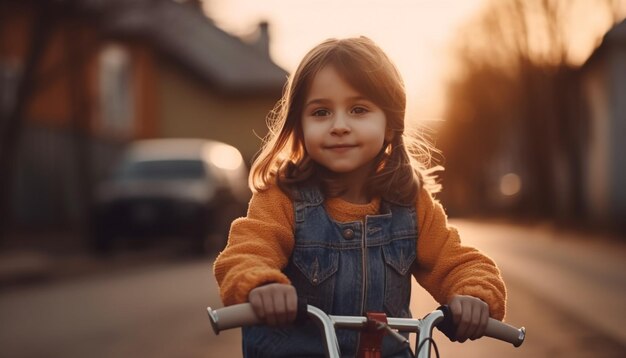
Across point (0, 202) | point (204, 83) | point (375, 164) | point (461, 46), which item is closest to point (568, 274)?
point (0, 202)

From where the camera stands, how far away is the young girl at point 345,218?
10.4 ft

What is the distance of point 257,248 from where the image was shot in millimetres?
3070

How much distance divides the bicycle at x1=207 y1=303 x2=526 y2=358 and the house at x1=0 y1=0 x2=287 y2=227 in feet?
49.5

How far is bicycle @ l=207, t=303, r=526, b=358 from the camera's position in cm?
269

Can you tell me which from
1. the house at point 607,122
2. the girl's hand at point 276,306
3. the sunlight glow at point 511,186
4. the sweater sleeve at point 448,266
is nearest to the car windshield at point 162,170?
the house at point 607,122

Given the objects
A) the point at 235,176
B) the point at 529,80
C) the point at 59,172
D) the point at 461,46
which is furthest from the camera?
the point at 461,46

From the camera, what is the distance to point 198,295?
42.2 ft

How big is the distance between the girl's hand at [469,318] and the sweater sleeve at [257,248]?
16.3 inches

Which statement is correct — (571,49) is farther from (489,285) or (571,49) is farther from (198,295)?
(489,285)

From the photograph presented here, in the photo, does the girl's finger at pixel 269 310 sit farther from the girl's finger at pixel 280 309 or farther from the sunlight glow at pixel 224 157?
the sunlight glow at pixel 224 157

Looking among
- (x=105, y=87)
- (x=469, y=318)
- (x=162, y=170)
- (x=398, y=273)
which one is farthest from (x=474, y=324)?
(x=105, y=87)

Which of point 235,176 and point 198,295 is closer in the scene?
point 198,295

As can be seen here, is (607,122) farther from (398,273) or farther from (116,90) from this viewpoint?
(398,273)

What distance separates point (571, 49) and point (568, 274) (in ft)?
57.6
